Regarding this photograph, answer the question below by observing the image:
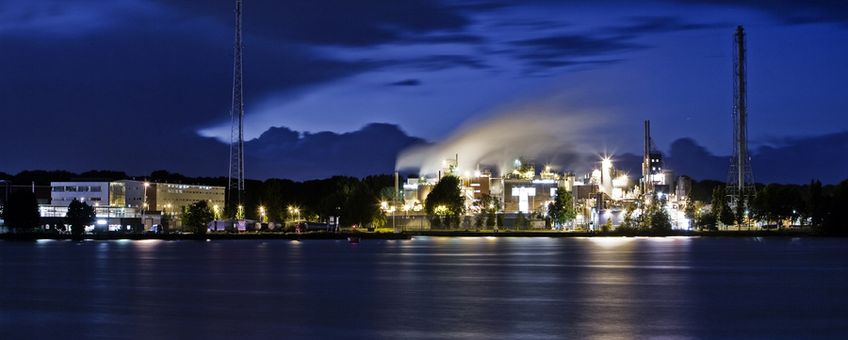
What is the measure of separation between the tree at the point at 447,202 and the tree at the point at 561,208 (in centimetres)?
1337

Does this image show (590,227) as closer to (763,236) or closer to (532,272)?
(763,236)

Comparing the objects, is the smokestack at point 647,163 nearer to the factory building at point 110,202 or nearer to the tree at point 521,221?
the tree at point 521,221

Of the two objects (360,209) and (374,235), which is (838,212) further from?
(360,209)

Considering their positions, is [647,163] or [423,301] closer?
[423,301]

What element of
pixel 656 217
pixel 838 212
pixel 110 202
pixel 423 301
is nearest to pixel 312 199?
pixel 110 202

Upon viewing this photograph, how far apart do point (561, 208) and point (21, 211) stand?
7097 cm

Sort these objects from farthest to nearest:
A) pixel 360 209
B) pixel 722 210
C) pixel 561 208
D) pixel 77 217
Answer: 1. pixel 561 208
2. pixel 722 210
3. pixel 360 209
4. pixel 77 217

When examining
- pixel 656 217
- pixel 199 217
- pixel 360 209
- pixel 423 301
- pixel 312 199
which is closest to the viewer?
pixel 423 301

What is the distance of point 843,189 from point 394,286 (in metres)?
99.7

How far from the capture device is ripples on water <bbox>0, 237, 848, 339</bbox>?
26312 millimetres

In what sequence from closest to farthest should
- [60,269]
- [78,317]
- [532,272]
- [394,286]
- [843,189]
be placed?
[78,317], [394,286], [532,272], [60,269], [843,189]

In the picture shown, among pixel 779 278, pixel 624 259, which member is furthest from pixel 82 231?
pixel 779 278

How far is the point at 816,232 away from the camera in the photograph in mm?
133250

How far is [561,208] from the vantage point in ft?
469
